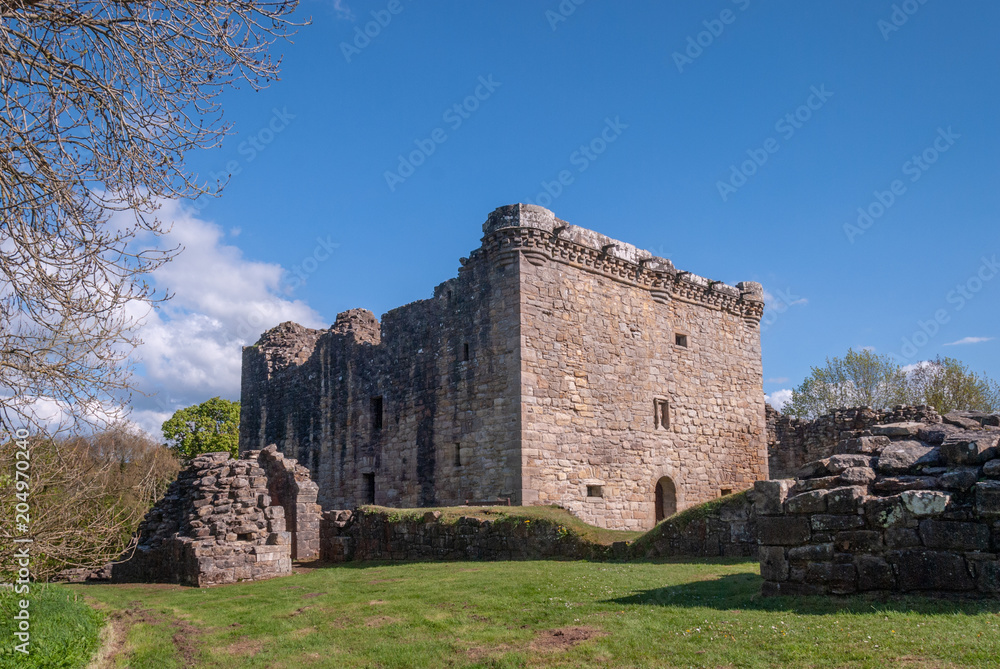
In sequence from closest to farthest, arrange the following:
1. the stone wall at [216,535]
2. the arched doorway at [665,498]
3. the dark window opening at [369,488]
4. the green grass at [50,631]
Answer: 1. the green grass at [50,631]
2. the stone wall at [216,535]
3. the arched doorway at [665,498]
4. the dark window opening at [369,488]

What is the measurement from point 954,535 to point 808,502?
1309 mm

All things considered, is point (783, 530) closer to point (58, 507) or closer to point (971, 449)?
point (971, 449)

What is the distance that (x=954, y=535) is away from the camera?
6777mm

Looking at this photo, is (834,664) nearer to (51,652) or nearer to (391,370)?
(51,652)

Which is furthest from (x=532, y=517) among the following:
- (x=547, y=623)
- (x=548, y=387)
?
(x=547, y=623)

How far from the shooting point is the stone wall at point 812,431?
80.4 ft

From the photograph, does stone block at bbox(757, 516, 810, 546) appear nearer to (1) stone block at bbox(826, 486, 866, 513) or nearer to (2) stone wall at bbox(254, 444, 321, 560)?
(1) stone block at bbox(826, 486, 866, 513)

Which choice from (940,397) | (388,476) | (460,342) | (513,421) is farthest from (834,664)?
(940,397)

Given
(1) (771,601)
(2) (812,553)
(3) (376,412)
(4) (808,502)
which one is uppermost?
(3) (376,412)

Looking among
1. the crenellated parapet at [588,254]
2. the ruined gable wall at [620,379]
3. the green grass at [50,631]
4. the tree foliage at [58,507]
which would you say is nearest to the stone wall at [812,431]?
the ruined gable wall at [620,379]

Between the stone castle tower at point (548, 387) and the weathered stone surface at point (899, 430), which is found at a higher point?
the stone castle tower at point (548, 387)

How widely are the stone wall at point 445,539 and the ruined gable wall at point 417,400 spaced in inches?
112

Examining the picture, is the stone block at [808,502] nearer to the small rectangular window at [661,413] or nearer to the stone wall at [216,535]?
the stone wall at [216,535]

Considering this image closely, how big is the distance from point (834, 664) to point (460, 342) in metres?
15.2
